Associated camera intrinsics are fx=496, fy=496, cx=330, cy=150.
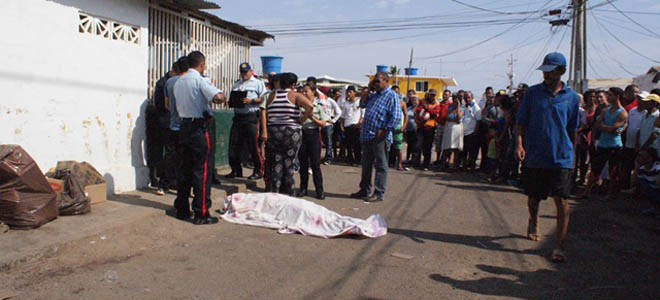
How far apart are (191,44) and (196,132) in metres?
3.64

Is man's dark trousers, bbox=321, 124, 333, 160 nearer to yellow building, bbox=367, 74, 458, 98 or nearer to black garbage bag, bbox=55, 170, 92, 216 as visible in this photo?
black garbage bag, bbox=55, 170, 92, 216

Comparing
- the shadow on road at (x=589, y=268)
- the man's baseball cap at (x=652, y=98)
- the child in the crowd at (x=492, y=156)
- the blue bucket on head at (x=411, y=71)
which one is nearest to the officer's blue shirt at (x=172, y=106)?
the shadow on road at (x=589, y=268)

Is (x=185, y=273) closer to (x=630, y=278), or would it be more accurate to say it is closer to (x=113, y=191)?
(x=113, y=191)

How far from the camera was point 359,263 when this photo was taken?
469 cm

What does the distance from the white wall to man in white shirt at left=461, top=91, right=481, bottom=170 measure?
279 inches

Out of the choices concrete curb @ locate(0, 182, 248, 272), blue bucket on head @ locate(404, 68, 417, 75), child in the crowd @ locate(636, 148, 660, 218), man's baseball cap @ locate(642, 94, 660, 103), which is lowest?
concrete curb @ locate(0, 182, 248, 272)

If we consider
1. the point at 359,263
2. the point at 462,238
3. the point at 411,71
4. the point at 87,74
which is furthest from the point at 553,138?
the point at 411,71

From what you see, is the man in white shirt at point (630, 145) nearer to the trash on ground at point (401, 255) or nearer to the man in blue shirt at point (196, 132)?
the trash on ground at point (401, 255)

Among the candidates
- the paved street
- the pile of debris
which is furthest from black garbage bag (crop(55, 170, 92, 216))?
the paved street

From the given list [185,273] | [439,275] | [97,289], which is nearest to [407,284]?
[439,275]

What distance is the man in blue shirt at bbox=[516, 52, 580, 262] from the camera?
4992mm

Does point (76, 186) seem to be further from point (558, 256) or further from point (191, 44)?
point (558, 256)

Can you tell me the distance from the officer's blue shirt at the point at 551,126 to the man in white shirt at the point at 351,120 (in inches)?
266

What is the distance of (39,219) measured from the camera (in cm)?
507
